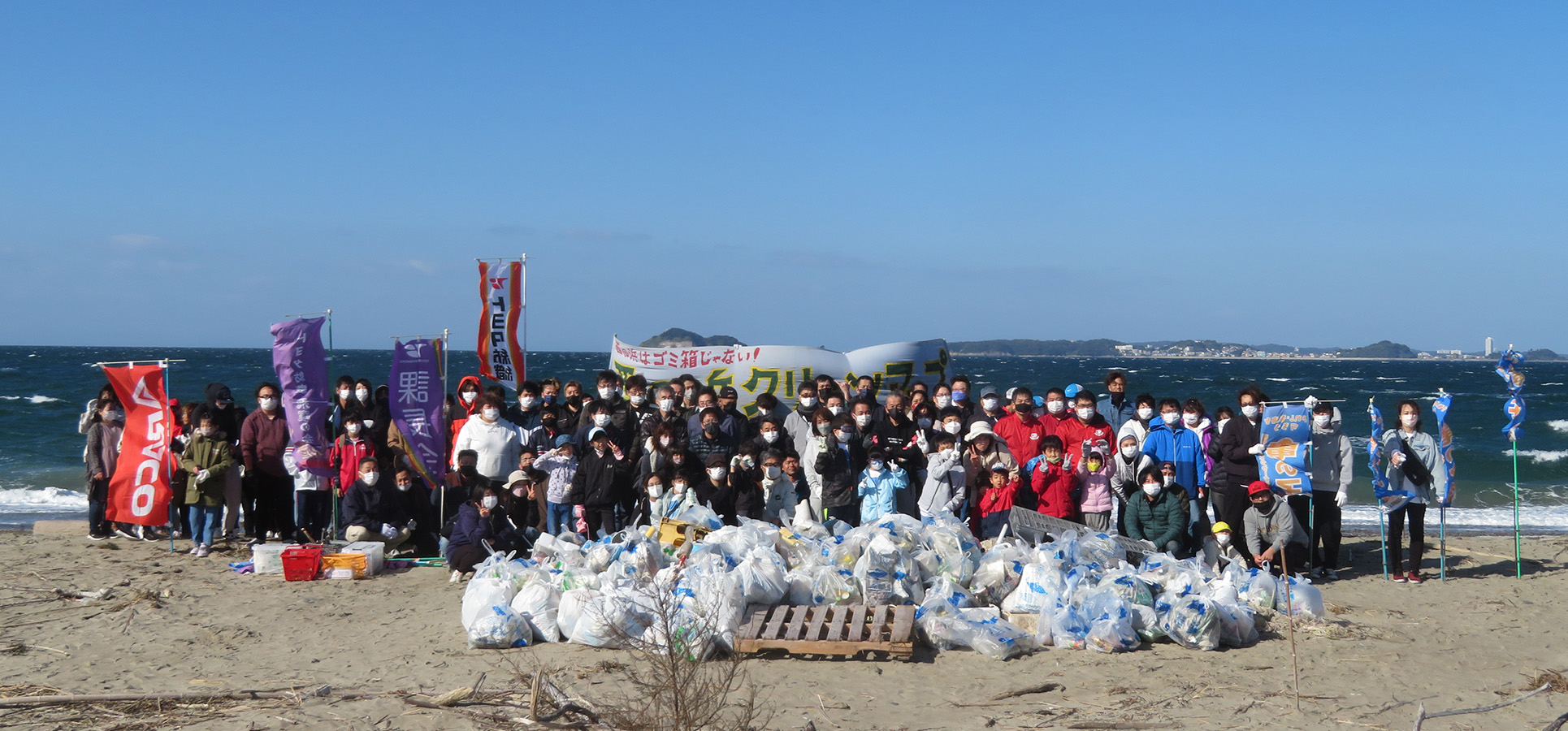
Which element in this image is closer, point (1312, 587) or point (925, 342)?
point (1312, 587)

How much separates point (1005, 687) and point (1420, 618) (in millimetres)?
4010

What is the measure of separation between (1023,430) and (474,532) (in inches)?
199

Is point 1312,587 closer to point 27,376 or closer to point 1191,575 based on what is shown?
point 1191,575

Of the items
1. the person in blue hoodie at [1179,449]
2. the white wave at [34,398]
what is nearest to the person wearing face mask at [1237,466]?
the person in blue hoodie at [1179,449]

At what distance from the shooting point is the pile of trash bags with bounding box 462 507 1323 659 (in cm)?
734

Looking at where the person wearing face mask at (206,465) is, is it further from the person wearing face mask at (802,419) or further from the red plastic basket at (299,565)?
the person wearing face mask at (802,419)

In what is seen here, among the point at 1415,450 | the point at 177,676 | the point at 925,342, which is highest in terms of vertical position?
the point at 925,342

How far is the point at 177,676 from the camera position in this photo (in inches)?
275

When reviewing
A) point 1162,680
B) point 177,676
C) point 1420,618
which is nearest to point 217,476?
point 177,676

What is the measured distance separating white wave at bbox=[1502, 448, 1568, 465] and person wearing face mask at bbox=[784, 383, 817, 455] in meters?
19.5

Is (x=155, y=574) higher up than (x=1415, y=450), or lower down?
lower down

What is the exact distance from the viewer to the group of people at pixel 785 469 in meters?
9.60

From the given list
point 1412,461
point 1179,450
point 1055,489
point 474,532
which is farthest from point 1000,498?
point 474,532

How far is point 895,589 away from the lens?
7883 mm
